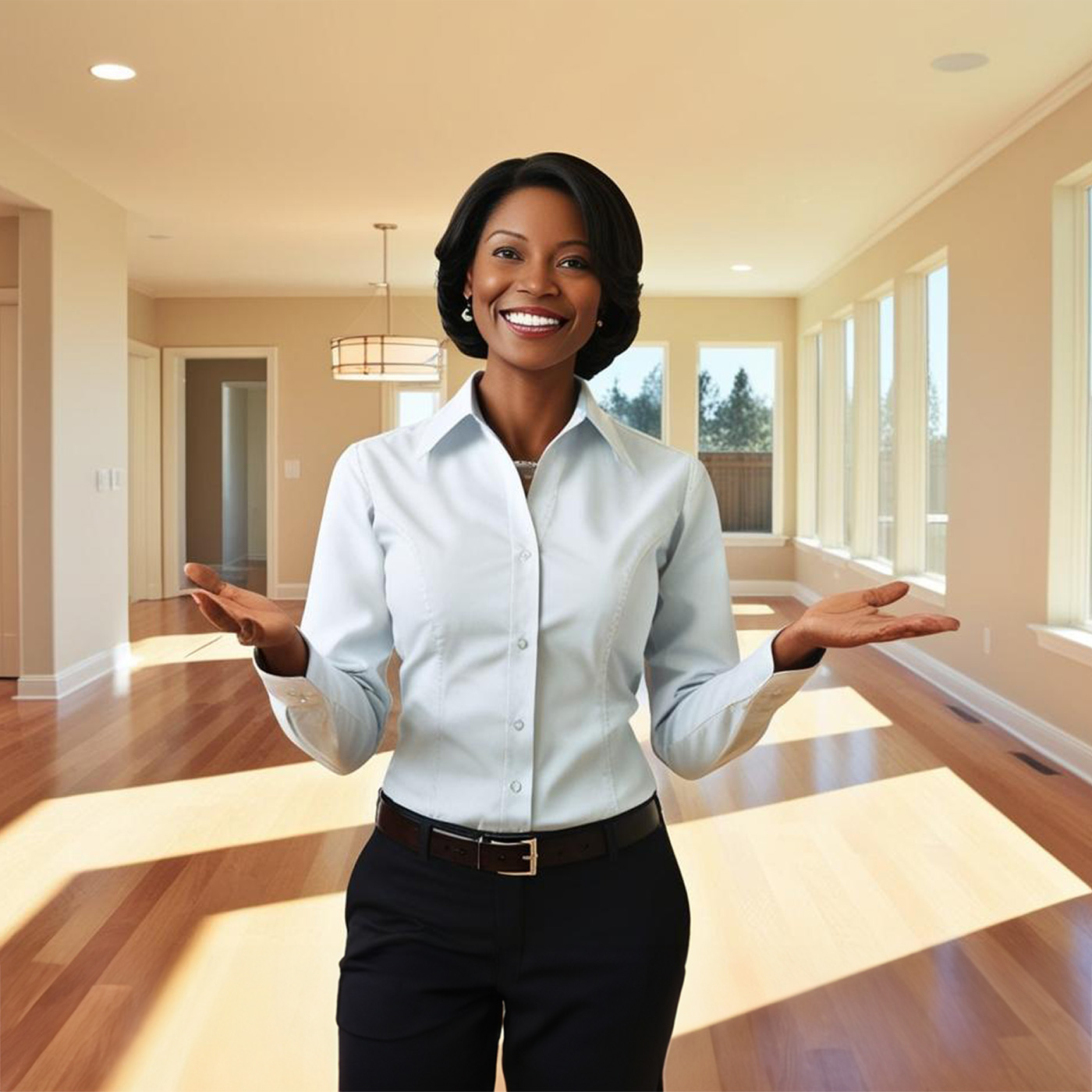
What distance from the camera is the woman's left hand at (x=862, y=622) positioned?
1012 millimetres

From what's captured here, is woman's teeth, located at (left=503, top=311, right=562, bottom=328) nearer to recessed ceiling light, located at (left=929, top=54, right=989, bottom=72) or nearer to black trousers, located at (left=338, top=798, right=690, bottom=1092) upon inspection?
black trousers, located at (left=338, top=798, right=690, bottom=1092)

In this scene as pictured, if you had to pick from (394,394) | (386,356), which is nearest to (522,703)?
(386,356)

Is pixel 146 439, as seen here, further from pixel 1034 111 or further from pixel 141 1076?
pixel 141 1076

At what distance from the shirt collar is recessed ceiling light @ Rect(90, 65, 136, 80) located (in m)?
4.03

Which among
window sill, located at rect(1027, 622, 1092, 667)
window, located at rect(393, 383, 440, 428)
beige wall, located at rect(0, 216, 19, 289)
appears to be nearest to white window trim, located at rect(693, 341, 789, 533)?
window, located at rect(393, 383, 440, 428)

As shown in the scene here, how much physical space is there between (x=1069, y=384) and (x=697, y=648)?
172 inches

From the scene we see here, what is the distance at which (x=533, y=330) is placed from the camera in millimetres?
1162

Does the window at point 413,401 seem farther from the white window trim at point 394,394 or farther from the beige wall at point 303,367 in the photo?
the beige wall at point 303,367

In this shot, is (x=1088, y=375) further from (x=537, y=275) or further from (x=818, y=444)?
(x=818, y=444)

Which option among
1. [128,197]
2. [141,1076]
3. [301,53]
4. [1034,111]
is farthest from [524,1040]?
[128,197]

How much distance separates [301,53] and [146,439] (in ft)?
20.8

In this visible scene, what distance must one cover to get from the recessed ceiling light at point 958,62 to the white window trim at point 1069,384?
73cm

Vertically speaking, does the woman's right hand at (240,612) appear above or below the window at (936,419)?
below

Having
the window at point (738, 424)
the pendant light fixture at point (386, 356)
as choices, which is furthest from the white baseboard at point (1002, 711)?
the window at point (738, 424)
